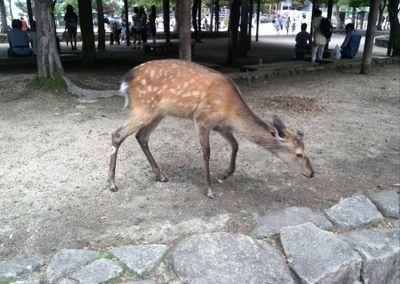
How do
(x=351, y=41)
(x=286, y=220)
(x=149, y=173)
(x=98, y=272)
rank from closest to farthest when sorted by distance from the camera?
(x=98, y=272)
(x=286, y=220)
(x=149, y=173)
(x=351, y=41)

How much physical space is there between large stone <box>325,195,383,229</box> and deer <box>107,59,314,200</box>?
351 millimetres

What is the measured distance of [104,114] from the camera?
6.01m

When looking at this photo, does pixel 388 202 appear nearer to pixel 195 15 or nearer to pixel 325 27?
pixel 325 27

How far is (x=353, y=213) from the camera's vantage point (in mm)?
3398

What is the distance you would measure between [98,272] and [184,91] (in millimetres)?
1630

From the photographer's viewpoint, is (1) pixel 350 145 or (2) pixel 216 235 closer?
(2) pixel 216 235

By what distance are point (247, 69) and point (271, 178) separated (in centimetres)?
527

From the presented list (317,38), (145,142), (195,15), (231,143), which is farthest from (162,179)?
(195,15)

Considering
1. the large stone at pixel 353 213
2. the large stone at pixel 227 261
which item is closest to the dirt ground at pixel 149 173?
the large stone at pixel 353 213

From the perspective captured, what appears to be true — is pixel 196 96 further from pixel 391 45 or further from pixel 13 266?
pixel 391 45

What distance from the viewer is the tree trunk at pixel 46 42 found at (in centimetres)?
656

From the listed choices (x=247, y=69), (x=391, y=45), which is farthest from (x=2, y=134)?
(x=391, y=45)

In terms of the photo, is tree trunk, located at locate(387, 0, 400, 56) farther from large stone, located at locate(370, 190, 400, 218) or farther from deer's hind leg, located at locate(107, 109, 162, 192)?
deer's hind leg, located at locate(107, 109, 162, 192)

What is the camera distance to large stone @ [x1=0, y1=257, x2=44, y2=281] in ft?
8.45
